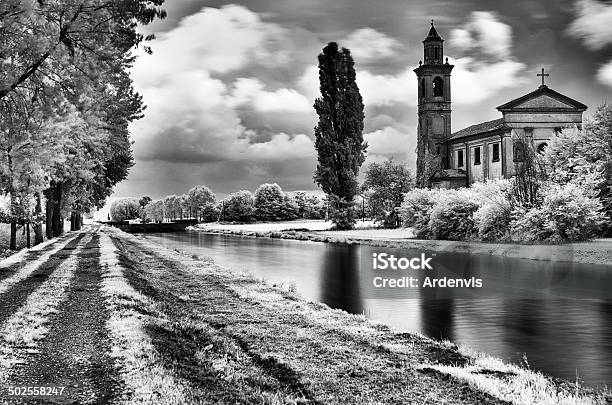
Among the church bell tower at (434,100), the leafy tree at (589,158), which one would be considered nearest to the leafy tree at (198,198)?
the church bell tower at (434,100)

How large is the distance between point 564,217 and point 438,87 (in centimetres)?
5539

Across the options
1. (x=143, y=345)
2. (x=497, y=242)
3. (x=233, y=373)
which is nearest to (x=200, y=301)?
(x=143, y=345)

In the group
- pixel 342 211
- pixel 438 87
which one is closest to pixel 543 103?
pixel 438 87

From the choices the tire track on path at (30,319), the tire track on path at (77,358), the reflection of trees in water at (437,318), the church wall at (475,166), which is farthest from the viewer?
the church wall at (475,166)

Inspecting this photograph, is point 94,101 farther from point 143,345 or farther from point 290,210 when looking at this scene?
point 290,210

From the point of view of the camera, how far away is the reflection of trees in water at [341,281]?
19000 mm

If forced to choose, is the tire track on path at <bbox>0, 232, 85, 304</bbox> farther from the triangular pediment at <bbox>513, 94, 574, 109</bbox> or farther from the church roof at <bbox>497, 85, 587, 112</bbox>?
the triangular pediment at <bbox>513, 94, 574, 109</bbox>

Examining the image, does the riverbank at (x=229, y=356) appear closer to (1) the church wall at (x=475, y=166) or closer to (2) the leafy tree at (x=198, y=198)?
(1) the church wall at (x=475, y=166)

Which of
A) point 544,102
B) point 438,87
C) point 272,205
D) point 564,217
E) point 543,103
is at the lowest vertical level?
point 564,217

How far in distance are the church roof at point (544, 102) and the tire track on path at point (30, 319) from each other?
200 ft

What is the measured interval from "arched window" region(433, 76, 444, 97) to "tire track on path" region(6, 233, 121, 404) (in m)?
77.7

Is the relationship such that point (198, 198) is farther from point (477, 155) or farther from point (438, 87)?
point (477, 155)

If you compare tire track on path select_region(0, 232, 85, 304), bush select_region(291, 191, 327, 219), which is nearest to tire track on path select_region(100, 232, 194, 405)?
tire track on path select_region(0, 232, 85, 304)

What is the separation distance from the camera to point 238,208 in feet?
456
